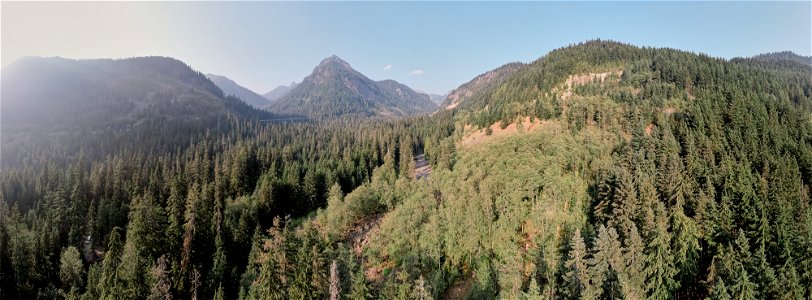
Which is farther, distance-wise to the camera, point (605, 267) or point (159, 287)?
point (159, 287)

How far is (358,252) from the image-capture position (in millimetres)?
75688

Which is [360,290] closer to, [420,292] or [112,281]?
[420,292]

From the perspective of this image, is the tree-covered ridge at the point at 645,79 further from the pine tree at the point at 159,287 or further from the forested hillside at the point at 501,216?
the pine tree at the point at 159,287

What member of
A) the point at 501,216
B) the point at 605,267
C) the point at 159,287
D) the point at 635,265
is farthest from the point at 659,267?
the point at 159,287

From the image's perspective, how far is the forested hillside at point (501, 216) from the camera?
1770 inches

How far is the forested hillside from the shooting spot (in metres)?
45.0

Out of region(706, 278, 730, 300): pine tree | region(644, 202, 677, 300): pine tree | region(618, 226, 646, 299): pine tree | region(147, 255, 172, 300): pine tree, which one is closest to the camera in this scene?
region(706, 278, 730, 300): pine tree

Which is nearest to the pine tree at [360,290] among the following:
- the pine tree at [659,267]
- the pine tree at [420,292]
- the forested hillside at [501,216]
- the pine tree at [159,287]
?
the forested hillside at [501,216]

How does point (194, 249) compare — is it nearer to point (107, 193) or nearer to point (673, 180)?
→ point (107, 193)

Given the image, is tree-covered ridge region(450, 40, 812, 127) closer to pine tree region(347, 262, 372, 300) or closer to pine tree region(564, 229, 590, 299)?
pine tree region(564, 229, 590, 299)

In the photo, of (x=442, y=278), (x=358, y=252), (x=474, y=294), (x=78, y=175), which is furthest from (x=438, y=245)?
(x=78, y=175)

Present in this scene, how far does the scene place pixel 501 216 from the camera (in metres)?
55.6

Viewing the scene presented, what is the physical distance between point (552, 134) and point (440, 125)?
2992 inches

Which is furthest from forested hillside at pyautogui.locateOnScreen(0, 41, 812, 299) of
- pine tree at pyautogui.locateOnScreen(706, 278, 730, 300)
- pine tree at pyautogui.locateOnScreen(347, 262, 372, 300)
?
pine tree at pyautogui.locateOnScreen(347, 262, 372, 300)
